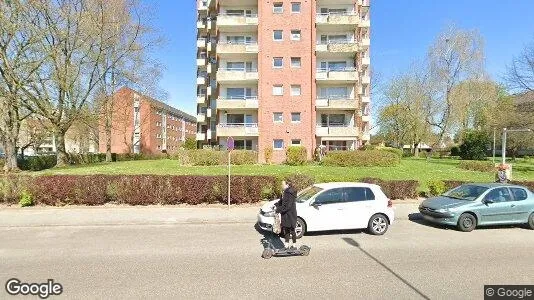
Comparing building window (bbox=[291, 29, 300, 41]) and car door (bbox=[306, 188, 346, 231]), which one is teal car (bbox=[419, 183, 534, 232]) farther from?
building window (bbox=[291, 29, 300, 41])

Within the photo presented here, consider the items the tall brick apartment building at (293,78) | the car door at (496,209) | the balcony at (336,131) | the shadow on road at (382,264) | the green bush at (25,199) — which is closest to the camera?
the shadow on road at (382,264)

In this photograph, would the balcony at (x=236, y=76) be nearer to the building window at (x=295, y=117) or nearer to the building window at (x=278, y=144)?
the building window at (x=295, y=117)

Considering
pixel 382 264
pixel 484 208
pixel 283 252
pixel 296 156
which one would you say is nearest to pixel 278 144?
pixel 296 156

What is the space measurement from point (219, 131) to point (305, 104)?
8893 mm

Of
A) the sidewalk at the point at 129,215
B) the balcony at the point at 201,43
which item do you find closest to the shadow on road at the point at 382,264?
the sidewalk at the point at 129,215

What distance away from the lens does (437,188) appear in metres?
13.4

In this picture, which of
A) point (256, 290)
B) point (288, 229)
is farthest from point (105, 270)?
point (288, 229)

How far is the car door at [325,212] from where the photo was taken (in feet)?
26.9

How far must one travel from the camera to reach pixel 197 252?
6.85 metres

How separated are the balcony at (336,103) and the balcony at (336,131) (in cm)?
195

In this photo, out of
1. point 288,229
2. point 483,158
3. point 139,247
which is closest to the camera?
point 288,229

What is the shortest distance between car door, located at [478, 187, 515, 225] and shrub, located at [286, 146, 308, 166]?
1969 centimetres

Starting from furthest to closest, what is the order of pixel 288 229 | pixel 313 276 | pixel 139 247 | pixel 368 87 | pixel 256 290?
1. pixel 368 87
2. pixel 139 247
3. pixel 288 229
4. pixel 313 276
5. pixel 256 290

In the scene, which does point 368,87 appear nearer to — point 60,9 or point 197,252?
point 60,9
